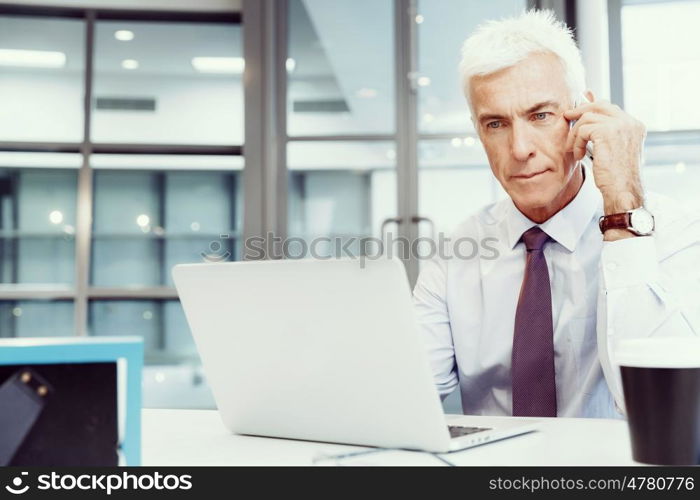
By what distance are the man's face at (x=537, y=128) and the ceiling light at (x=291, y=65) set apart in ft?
6.38

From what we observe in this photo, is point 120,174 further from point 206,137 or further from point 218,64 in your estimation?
point 218,64

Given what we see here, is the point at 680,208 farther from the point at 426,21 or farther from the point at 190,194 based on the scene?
the point at 190,194

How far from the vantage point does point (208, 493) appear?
0.69 metres

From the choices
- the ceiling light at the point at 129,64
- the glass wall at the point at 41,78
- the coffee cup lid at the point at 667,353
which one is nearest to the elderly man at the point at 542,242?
the coffee cup lid at the point at 667,353

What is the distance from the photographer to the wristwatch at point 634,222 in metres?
1.22

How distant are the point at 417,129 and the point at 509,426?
7.63 ft

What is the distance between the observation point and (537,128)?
146cm

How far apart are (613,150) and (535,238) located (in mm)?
234

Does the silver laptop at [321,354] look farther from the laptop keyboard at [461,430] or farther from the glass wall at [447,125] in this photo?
the glass wall at [447,125]

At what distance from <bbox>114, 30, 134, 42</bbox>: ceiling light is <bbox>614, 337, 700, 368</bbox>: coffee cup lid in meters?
3.18

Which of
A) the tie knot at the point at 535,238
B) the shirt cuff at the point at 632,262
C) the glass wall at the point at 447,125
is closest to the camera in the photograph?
the shirt cuff at the point at 632,262

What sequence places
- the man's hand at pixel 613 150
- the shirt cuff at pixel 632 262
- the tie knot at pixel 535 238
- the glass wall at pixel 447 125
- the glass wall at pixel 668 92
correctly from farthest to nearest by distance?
the glass wall at pixel 447 125 < the glass wall at pixel 668 92 < the tie knot at pixel 535 238 < the man's hand at pixel 613 150 < the shirt cuff at pixel 632 262

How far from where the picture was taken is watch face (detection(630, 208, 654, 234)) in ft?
4.00

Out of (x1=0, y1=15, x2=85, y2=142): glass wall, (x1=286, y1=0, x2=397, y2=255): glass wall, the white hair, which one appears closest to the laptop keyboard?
the white hair
